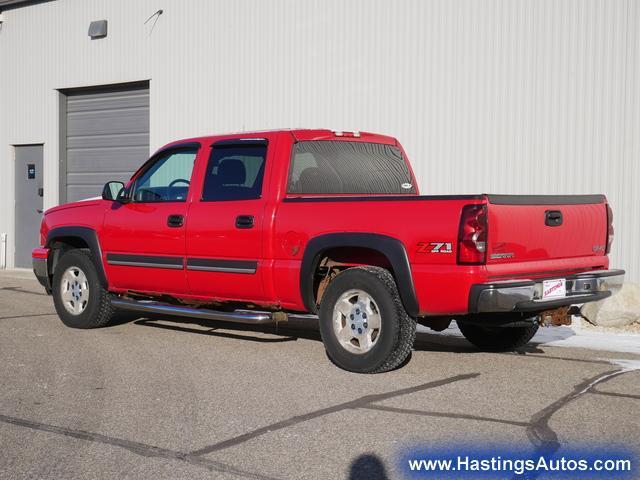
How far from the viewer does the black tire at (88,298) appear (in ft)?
31.9

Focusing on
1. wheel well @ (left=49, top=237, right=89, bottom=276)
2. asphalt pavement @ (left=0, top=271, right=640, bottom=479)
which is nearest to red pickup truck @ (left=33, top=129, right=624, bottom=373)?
wheel well @ (left=49, top=237, right=89, bottom=276)

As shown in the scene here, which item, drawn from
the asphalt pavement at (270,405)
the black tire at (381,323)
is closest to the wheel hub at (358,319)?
the black tire at (381,323)

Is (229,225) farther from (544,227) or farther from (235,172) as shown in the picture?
(544,227)

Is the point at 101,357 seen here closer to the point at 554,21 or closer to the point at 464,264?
the point at 464,264

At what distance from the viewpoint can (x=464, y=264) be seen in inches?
269

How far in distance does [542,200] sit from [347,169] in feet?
6.83

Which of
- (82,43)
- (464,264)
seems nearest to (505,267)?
(464,264)

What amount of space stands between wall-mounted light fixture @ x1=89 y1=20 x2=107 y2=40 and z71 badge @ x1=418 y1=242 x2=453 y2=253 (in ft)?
40.5

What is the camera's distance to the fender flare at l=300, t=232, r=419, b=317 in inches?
280

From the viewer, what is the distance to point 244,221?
8.15m

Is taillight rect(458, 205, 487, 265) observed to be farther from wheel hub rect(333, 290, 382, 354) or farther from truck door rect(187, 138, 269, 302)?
truck door rect(187, 138, 269, 302)

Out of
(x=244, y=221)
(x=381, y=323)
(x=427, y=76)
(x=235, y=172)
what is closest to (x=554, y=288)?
(x=381, y=323)

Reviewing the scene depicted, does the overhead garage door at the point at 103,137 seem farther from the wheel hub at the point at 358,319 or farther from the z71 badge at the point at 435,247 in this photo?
the z71 badge at the point at 435,247

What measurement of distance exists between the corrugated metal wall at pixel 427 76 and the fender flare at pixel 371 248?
17.6 feet
